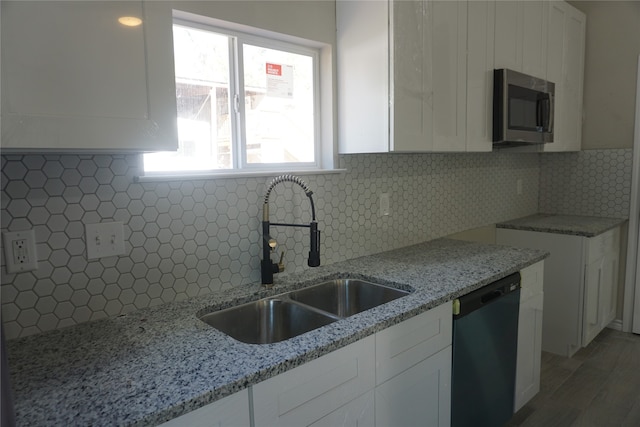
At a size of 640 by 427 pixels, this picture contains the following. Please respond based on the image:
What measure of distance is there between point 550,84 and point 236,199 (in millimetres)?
2276

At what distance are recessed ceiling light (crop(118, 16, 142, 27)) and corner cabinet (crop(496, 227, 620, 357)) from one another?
2918 mm

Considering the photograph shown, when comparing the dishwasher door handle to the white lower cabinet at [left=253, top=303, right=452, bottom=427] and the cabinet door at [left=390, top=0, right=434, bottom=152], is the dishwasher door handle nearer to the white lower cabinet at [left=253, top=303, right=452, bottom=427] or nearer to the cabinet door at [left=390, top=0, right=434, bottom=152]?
the white lower cabinet at [left=253, top=303, right=452, bottom=427]

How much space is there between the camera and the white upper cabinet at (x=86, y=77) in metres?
0.91

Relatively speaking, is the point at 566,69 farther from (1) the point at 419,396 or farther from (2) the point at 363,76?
(1) the point at 419,396

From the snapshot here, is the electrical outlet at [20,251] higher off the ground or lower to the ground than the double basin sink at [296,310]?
higher

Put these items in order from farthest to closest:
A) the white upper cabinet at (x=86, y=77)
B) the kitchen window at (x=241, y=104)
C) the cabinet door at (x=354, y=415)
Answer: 1. the kitchen window at (x=241, y=104)
2. the cabinet door at (x=354, y=415)
3. the white upper cabinet at (x=86, y=77)

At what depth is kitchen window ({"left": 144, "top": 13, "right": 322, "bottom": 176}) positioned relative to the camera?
1.70 m

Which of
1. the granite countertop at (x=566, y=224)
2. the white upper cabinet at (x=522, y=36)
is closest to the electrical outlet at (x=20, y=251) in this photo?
the white upper cabinet at (x=522, y=36)

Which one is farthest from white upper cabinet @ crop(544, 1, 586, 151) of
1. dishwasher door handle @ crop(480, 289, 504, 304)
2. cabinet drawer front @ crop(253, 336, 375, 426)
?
cabinet drawer front @ crop(253, 336, 375, 426)

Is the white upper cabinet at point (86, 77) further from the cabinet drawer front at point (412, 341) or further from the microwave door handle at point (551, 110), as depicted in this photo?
the microwave door handle at point (551, 110)

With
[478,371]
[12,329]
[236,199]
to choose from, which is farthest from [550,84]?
[12,329]

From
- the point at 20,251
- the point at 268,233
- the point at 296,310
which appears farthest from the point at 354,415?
the point at 20,251

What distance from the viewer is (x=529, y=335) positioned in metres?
2.27

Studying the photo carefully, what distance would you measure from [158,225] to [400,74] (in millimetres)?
1207
